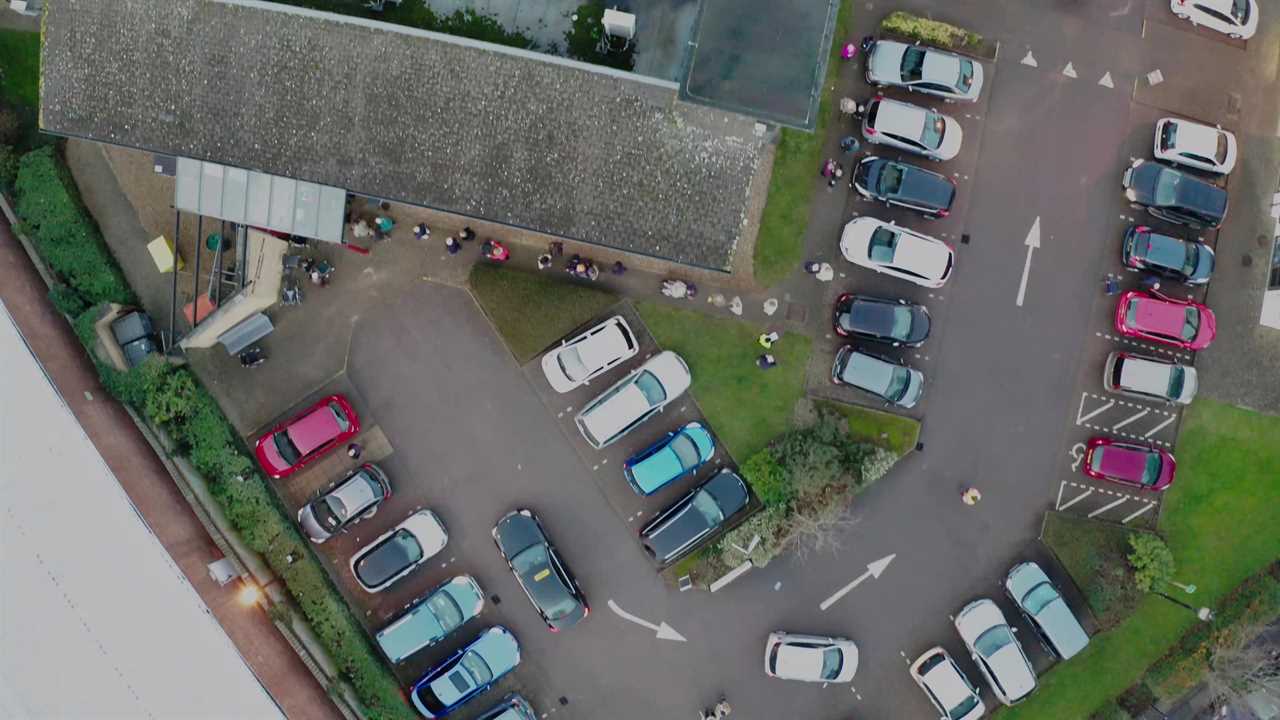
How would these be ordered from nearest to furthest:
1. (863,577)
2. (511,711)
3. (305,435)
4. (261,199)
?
1. (261,199)
2. (305,435)
3. (511,711)
4. (863,577)

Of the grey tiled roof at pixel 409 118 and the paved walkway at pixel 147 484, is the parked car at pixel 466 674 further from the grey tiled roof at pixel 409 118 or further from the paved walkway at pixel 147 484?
the grey tiled roof at pixel 409 118

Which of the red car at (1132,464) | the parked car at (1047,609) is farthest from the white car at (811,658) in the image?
the red car at (1132,464)

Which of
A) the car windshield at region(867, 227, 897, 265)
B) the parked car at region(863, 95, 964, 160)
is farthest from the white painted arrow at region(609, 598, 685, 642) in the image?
the parked car at region(863, 95, 964, 160)

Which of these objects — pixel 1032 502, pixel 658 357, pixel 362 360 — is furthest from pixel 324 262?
pixel 1032 502

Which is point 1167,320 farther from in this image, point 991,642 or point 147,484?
point 147,484

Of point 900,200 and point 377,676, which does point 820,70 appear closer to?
point 900,200

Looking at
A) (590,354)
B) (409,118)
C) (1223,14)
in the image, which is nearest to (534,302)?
(590,354)
